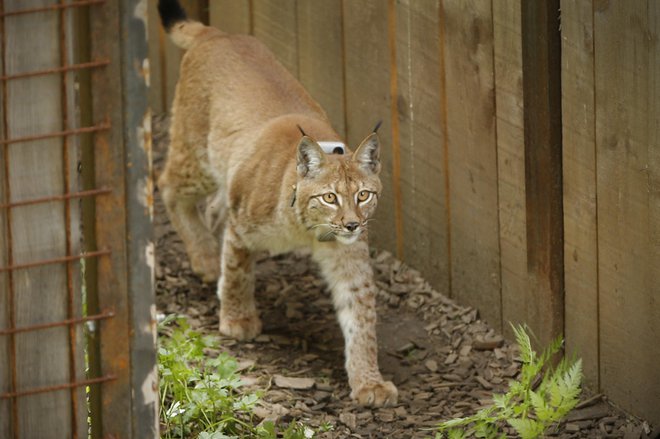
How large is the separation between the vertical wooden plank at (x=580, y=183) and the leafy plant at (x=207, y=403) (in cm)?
116

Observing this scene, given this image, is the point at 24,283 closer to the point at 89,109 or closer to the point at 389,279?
the point at 89,109

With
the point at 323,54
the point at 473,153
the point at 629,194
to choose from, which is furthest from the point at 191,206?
the point at 629,194

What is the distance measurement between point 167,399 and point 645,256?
1.87 metres

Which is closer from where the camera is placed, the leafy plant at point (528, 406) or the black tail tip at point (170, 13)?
the leafy plant at point (528, 406)

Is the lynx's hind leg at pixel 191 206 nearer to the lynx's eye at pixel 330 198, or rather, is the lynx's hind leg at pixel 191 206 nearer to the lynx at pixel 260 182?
the lynx at pixel 260 182

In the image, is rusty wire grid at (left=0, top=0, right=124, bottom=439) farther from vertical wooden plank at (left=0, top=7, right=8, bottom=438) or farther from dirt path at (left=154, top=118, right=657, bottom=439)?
dirt path at (left=154, top=118, right=657, bottom=439)

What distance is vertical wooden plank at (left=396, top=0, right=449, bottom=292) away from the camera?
587 cm

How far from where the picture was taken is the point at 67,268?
11.5ft

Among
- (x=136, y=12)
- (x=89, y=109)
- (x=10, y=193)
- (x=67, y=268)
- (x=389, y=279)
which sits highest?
(x=136, y=12)

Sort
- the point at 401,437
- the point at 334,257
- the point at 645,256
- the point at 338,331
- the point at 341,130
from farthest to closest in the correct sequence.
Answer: the point at 341,130 → the point at 338,331 → the point at 334,257 → the point at 401,437 → the point at 645,256

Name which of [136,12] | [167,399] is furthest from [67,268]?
[167,399]

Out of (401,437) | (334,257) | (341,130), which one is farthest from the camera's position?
(341,130)

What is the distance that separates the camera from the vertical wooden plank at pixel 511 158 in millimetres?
5285

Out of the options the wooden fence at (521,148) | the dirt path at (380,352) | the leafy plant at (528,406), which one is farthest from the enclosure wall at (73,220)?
the wooden fence at (521,148)
